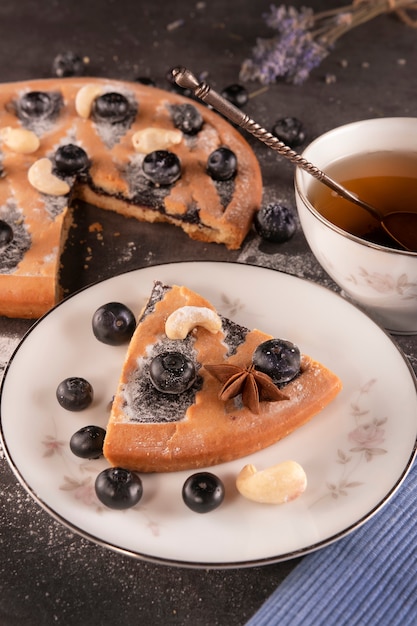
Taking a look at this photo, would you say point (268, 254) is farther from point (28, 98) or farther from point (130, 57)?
point (130, 57)

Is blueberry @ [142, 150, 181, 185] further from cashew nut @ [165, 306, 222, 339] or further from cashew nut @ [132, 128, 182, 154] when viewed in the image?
cashew nut @ [165, 306, 222, 339]

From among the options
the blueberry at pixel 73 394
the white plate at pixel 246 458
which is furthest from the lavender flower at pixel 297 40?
the blueberry at pixel 73 394

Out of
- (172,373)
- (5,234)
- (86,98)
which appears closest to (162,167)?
(86,98)

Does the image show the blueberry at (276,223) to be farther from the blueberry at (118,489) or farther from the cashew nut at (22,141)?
the blueberry at (118,489)

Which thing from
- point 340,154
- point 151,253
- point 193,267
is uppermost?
point 340,154

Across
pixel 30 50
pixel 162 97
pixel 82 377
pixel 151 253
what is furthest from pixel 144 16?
→ pixel 82 377

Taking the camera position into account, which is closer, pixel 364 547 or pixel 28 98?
pixel 364 547
